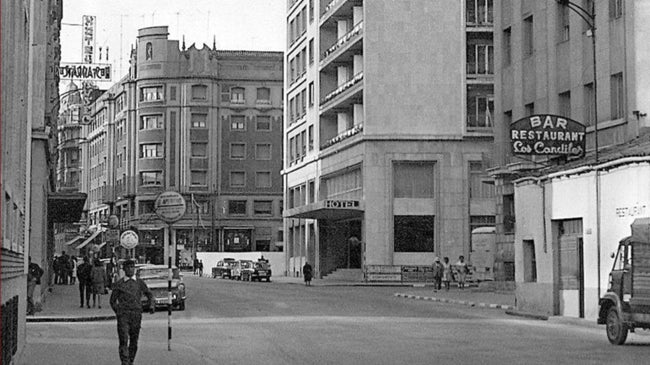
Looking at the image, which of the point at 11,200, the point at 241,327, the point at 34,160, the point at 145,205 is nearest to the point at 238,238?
the point at 145,205

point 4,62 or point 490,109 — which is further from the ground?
point 490,109

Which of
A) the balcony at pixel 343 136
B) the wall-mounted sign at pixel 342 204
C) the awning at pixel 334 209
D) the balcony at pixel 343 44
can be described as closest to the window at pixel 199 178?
the balcony at pixel 343 136

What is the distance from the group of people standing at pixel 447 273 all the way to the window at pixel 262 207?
56.3 m

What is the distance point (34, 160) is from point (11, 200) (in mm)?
21096

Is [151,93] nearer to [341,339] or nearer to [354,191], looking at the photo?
[354,191]

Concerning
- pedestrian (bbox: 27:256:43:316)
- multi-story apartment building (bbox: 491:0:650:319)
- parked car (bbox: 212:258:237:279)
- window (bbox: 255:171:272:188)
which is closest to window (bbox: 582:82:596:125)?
multi-story apartment building (bbox: 491:0:650:319)

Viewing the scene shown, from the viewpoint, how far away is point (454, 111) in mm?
67438

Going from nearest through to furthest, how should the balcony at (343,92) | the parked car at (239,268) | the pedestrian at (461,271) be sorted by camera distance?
1. the pedestrian at (461,271)
2. the balcony at (343,92)
3. the parked car at (239,268)

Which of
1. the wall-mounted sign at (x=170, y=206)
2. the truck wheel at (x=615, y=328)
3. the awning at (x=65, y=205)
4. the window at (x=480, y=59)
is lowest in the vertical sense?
the truck wheel at (x=615, y=328)

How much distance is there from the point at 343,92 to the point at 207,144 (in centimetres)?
4322

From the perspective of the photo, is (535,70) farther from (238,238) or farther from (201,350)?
(238,238)

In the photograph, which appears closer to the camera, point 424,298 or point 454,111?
point 424,298

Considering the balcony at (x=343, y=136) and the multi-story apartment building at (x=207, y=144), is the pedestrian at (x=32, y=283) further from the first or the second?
the multi-story apartment building at (x=207, y=144)

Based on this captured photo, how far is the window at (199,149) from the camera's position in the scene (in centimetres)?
11381
